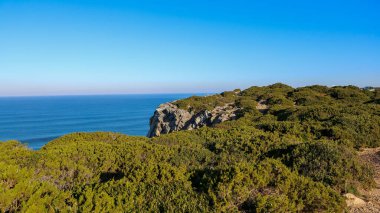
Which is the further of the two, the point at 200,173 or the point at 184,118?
the point at 184,118

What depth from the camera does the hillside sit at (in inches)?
206

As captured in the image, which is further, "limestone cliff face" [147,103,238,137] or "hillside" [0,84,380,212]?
"limestone cliff face" [147,103,238,137]

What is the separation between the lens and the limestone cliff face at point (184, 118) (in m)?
28.3

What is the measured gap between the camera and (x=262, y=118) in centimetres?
2267

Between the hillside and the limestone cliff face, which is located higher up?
the hillside

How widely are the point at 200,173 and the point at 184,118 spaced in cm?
2401

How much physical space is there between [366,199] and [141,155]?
7628mm

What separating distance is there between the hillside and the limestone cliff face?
11393mm

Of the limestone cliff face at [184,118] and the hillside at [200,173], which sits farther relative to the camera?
the limestone cliff face at [184,118]

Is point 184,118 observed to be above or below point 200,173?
below

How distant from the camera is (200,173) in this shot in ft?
24.5

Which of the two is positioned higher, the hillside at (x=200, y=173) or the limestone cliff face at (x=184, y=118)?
the hillside at (x=200, y=173)

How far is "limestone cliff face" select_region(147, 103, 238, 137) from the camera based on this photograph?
92.8 feet

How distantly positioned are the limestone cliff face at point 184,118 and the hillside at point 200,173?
1139 cm
